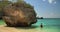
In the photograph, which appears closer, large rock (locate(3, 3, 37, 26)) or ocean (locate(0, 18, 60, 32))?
ocean (locate(0, 18, 60, 32))

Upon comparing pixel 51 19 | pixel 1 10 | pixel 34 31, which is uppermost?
pixel 1 10

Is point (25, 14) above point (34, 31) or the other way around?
above

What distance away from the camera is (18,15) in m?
2.39

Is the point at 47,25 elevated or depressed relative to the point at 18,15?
depressed

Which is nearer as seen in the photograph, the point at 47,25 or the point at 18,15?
the point at 47,25

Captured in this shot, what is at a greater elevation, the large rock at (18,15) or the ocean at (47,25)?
the large rock at (18,15)

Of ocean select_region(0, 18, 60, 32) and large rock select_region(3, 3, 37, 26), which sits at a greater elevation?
large rock select_region(3, 3, 37, 26)

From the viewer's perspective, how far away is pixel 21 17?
2.46 meters

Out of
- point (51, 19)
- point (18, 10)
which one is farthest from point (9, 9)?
point (51, 19)

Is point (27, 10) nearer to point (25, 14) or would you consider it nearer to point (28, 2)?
point (25, 14)

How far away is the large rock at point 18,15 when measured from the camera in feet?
7.72

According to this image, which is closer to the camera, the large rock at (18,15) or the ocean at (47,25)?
the ocean at (47,25)

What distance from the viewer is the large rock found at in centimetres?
235

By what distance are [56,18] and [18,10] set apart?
1.84 ft
